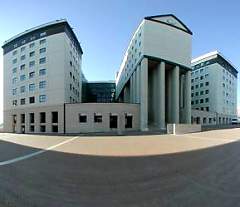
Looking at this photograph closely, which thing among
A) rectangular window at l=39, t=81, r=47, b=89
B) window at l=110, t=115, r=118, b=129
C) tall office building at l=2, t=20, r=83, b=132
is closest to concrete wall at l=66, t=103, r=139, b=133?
window at l=110, t=115, r=118, b=129

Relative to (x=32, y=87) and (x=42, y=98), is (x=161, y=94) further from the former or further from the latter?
(x=32, y=87)

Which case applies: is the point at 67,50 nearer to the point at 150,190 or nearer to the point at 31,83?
the point at 31,83

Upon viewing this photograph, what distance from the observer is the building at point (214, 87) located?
3189 inches

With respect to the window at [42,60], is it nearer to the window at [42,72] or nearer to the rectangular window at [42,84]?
the window at [42,72]

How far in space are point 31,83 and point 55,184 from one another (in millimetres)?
50112

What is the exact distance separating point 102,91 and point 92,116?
227ft

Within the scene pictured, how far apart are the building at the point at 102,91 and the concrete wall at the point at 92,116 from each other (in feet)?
207

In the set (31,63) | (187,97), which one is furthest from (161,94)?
(31,63)

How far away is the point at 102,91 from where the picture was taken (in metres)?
111

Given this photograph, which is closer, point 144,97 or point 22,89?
point 144,97

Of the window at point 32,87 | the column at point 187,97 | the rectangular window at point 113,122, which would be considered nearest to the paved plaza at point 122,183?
the rectangular window at point 113,122

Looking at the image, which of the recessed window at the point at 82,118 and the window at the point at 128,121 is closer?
the recessed window at the point at 82,118

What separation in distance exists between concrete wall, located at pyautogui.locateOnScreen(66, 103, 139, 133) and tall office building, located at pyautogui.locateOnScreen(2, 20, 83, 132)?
12.2 feet

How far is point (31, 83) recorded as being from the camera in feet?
171
